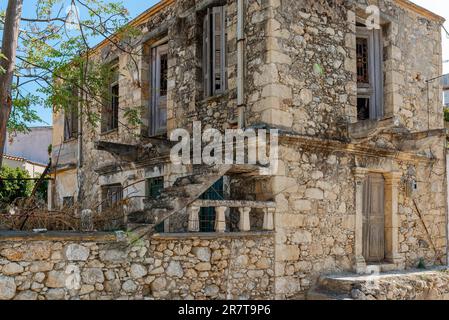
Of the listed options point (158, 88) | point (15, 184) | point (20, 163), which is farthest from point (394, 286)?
point (20, 163)

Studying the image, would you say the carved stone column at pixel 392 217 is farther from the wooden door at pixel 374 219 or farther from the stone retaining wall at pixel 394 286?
the stone retaining wall at pixel 394 286

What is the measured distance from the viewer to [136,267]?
5.75 metres

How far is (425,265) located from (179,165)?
5.11 metres

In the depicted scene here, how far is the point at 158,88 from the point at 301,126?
4.05 meters

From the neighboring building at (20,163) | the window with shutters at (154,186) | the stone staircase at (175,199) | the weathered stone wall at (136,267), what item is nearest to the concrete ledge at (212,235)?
the weathered stone wall at (136,267)

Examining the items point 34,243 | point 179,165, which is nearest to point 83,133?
point 179,165

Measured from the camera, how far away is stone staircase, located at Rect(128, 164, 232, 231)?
594 cm

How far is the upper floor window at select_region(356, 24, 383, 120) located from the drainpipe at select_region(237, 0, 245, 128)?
2.75m

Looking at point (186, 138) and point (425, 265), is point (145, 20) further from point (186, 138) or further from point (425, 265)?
point (425, 265)

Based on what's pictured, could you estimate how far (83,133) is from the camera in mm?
12891

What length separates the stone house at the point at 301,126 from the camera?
7180mm

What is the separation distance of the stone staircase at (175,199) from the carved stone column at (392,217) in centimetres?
368

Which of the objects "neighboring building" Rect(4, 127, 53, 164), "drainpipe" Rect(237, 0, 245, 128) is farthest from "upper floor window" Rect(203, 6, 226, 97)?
"neighboring building" Rect(4, 127, 53, 164)

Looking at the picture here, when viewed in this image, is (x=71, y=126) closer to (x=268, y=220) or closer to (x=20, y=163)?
(x=268, y=220)
